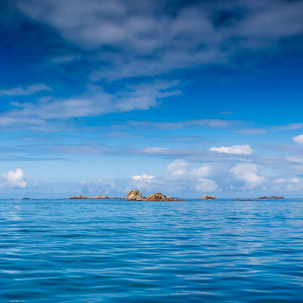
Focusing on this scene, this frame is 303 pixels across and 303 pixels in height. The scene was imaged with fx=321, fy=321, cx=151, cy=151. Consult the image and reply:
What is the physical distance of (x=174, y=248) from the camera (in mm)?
21062

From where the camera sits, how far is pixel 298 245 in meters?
22.3

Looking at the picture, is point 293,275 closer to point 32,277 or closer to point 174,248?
point 174,248

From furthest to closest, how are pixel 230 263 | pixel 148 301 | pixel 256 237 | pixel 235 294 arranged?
pixel 256 237 → pixel 230 263 → pixel 235 294 → pixel 148 301

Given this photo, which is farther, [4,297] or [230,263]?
[230,263]

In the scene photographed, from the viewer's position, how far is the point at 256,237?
2659 cm

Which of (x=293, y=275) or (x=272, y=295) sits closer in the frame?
(x=272, y=295)

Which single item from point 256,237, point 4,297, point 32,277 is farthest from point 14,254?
point 256,237

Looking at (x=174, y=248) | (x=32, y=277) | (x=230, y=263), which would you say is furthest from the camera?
(x=174, y=248)

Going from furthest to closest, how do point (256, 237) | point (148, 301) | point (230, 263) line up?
point (256, 237)
point (230, 263)
point (148, 301)

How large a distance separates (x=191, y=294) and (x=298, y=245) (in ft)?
46.1

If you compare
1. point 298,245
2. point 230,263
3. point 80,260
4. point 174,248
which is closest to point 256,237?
point 298,245

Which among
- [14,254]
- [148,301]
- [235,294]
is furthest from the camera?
[14,254]

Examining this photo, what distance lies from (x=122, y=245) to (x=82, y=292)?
10.9 metres

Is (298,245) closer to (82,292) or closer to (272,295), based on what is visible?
(272,295)
